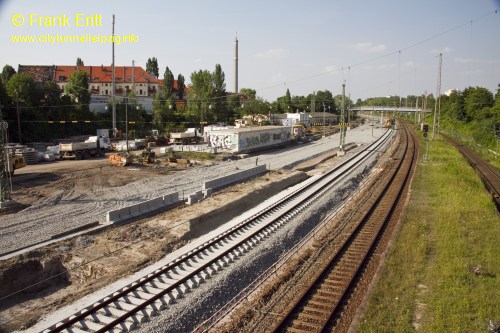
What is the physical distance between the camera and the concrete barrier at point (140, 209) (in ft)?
66.1

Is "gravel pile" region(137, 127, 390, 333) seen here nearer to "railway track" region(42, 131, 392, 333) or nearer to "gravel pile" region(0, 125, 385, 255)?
"railway track" region(42, 131, 392, 333)

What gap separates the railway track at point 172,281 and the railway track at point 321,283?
1.69 metres

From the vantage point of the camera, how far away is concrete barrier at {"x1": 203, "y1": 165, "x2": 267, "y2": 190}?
27641 mm

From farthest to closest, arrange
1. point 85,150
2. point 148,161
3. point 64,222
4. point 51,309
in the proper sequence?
point 85,150 → point 148,161 → point 64,222 → point 51,309

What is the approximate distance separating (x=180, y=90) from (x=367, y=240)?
11205 centimetres

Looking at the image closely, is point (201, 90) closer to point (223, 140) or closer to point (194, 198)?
point (223, 140)

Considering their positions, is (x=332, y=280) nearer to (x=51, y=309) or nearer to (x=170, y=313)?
(x=170, y=313)

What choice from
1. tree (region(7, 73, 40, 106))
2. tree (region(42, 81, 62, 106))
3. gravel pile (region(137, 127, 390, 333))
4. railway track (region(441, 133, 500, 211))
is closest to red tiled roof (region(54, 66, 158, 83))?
tree (region(42, 81, 62, 106))

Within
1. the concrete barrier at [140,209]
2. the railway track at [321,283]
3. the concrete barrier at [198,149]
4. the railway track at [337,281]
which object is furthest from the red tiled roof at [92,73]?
the railway track at [321,283]

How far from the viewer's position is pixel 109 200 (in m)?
25.5

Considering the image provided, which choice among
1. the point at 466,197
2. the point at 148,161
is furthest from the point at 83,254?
the point at 148,161

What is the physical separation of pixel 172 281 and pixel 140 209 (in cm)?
966

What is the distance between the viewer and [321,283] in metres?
A: 12.9

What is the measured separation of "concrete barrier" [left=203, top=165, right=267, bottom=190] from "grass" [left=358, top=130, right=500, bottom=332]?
1262cm
